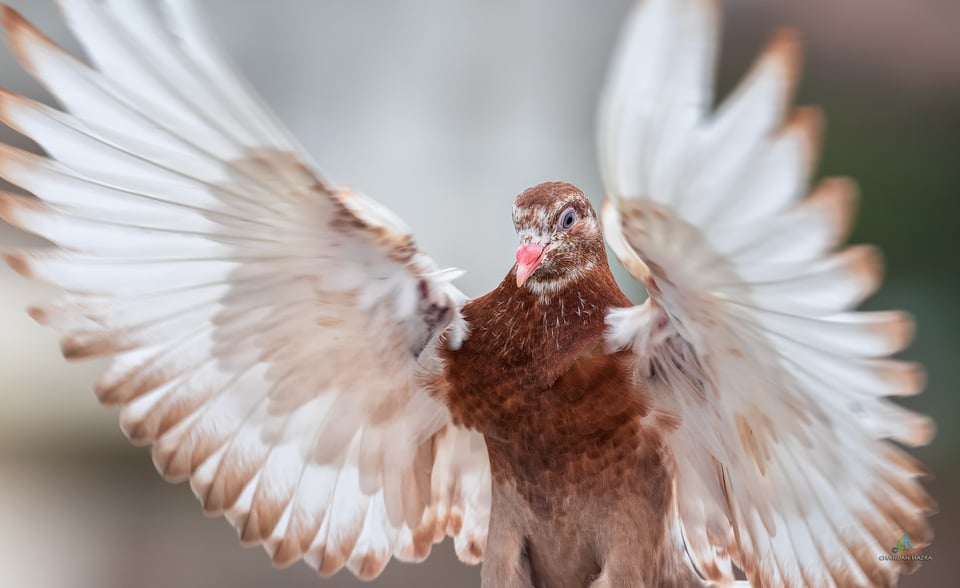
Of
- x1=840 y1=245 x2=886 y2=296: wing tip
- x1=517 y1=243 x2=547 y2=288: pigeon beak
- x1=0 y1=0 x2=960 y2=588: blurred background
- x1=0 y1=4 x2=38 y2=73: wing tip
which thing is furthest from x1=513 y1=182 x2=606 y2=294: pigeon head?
x1=0 y1=0 x2=960 y2=588: blurred background

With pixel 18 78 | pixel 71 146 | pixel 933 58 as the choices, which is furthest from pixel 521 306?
pixel 933 58

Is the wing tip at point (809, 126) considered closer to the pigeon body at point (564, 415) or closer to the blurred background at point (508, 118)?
the pigeon body at point (564, 415)

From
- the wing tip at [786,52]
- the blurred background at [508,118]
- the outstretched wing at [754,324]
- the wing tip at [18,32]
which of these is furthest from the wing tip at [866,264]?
the blurred background at [508,118]

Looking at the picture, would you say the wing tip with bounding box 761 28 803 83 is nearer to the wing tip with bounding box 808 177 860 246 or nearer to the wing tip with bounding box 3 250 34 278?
the wing tip with bounding box 808 177 860 246

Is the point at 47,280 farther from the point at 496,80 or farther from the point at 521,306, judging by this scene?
the point at 496,80

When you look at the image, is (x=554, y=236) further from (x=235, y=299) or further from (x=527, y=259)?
(x=235, y=299)

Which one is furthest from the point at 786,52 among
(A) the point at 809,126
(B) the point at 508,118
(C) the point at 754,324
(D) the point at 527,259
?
(B) the point at 508,118
